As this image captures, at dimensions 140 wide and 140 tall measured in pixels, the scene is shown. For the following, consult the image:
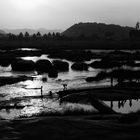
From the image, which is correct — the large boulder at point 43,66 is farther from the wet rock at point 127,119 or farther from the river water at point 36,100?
the wet rock at point 127,119

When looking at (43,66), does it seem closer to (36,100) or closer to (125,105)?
(36,100)

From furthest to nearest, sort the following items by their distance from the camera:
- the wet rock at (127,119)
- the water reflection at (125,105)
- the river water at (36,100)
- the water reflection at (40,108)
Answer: the water reflection at (125,105) → the river water at (36,100) → the water reflection at (40,108) → the wet rock at (127,119)

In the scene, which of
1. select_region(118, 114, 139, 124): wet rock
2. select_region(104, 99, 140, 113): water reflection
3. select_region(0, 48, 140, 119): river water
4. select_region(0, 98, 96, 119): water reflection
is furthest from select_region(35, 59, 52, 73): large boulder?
select_region(118, 114, 139, 124): wet rock

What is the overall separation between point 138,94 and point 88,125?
14.1 meters

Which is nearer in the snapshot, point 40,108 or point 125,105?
point 40,108

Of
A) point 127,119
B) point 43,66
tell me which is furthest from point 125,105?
point 43,66

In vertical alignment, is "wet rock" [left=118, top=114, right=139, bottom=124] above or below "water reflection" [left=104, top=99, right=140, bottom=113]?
above

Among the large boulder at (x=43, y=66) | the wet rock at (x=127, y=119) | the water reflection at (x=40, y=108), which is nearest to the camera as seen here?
the wet rock at (x=127, y=119)

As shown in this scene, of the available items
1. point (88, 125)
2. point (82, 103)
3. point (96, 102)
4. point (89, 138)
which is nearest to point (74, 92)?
point (82, 103)

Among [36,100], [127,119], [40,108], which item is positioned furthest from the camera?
[36,100]

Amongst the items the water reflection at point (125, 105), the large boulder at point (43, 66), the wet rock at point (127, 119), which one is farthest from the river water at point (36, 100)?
the large boulder at point (43, 66)

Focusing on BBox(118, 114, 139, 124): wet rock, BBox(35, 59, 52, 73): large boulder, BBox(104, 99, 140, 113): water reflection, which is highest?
BBox(35, 59, 52, 73): large boulder

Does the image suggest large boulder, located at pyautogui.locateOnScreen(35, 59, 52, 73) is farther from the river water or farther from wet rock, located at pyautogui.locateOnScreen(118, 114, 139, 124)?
wet rock, located at pyautogui.locateOnScreen(118, 114, 139, 124)

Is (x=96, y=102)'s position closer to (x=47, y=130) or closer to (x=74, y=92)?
(x=74, y=92)
